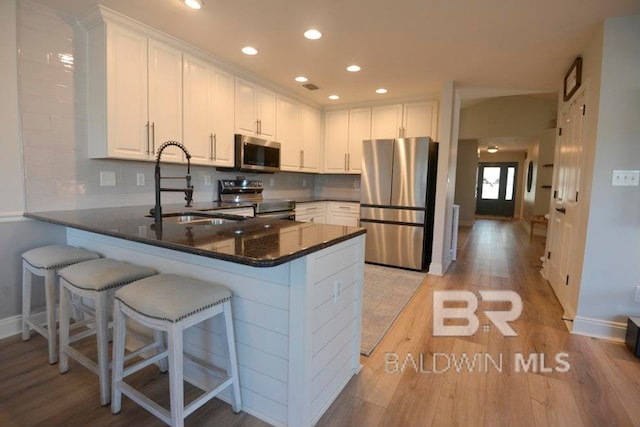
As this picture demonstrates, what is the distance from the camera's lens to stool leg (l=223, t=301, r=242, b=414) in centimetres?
146

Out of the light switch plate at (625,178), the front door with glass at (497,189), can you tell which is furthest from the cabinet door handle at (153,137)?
the front door with glass at (497,189)

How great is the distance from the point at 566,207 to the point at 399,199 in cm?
172

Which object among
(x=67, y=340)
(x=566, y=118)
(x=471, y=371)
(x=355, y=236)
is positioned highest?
(x=566, y=118)

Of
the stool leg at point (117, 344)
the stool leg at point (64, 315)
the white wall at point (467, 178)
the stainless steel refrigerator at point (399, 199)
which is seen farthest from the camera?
the white wall at point (467, 178)

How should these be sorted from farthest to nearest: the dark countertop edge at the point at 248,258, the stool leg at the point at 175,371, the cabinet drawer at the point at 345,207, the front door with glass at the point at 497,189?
the front door with glass at the point at 497,189 → the cabinet drawer at the point at 345,207 → the stool leg at the point at 175,371 → the dark countertop edge at the point at 248,258

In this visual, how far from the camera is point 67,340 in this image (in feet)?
5.85

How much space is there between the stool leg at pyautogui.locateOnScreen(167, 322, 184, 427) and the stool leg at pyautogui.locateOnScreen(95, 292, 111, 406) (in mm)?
516

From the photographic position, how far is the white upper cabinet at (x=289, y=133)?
4.23 m

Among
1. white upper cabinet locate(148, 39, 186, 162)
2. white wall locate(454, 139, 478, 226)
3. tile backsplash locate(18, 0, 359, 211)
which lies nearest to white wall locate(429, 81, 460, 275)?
white upper cabinet locate(148, 39, 186, 162)

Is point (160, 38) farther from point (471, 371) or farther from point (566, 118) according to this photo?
point (566, 118)

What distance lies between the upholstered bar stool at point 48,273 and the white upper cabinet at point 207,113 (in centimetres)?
134

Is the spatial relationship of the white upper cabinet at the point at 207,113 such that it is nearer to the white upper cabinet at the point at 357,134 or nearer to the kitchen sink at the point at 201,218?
the kitchen sink at the point at 201,218

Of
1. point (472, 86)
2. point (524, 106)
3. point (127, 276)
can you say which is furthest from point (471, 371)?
point (524, 106)

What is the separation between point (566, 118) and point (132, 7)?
407 cm
